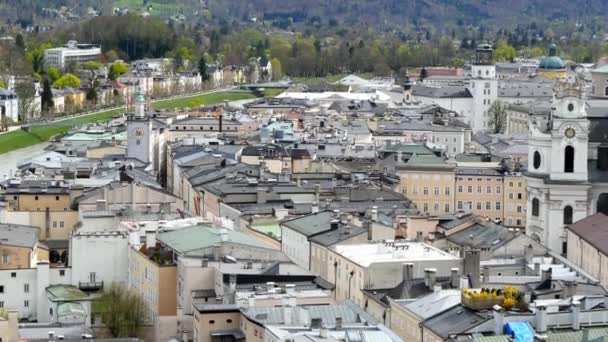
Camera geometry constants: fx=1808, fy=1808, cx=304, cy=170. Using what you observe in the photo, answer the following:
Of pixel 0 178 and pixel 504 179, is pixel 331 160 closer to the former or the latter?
pixel 504 179

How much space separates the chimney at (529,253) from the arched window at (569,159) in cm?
1111

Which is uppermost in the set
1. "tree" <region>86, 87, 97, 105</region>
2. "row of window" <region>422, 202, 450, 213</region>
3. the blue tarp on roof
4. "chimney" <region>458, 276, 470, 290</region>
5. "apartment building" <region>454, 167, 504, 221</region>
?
the blue tarp on roof

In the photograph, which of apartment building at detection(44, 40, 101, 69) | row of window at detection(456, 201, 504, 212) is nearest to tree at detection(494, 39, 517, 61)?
apartment building at detection(44, 40, 101, 69)

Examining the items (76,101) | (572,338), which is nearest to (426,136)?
(76,101)

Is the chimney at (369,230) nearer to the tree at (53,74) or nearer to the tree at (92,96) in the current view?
the tree at (92,96)

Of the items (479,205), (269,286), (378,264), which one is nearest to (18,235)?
(378,264)

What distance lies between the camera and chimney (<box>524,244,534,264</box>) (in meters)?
49.6

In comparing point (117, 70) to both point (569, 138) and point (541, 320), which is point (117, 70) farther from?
point (541, 320)

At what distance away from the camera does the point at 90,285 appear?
48469 millimetres

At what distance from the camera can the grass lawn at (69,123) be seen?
106m

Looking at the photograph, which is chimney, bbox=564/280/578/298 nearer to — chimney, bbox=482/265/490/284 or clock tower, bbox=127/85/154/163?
chimney, bbox=482/265/490/284

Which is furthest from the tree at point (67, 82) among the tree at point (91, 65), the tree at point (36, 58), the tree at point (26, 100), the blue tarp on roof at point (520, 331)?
the blue tarp on roof at point (520, 331)

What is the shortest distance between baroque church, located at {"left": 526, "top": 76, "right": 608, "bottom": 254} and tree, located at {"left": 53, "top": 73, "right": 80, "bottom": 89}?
86.0 metres

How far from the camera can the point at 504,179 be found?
71.8m
